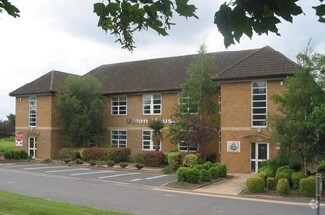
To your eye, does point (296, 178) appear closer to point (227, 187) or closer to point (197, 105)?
point (227, 187)

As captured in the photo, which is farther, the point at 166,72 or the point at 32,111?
the point at 32,111

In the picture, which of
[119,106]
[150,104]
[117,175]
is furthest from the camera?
[119,106]

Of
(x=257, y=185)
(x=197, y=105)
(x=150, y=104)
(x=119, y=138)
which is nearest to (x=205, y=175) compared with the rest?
(x=257, y=185)

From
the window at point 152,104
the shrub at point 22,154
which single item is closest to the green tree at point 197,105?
the window at point 152,104

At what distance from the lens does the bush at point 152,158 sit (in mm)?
31266

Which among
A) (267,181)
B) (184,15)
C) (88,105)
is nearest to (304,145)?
(267,181)

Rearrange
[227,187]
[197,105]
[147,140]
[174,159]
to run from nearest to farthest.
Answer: [227,187] < [174,159] < [197,105] < [147,140]

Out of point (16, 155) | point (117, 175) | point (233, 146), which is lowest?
point (117, 175)

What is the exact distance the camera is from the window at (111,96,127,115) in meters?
37.4

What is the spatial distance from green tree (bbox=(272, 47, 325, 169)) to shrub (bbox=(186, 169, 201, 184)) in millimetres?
4535

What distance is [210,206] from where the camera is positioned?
621 inches

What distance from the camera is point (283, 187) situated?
18.3 m

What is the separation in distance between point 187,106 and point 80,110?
10.8 metres

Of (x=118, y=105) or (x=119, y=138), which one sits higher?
(x=118, y=105)
